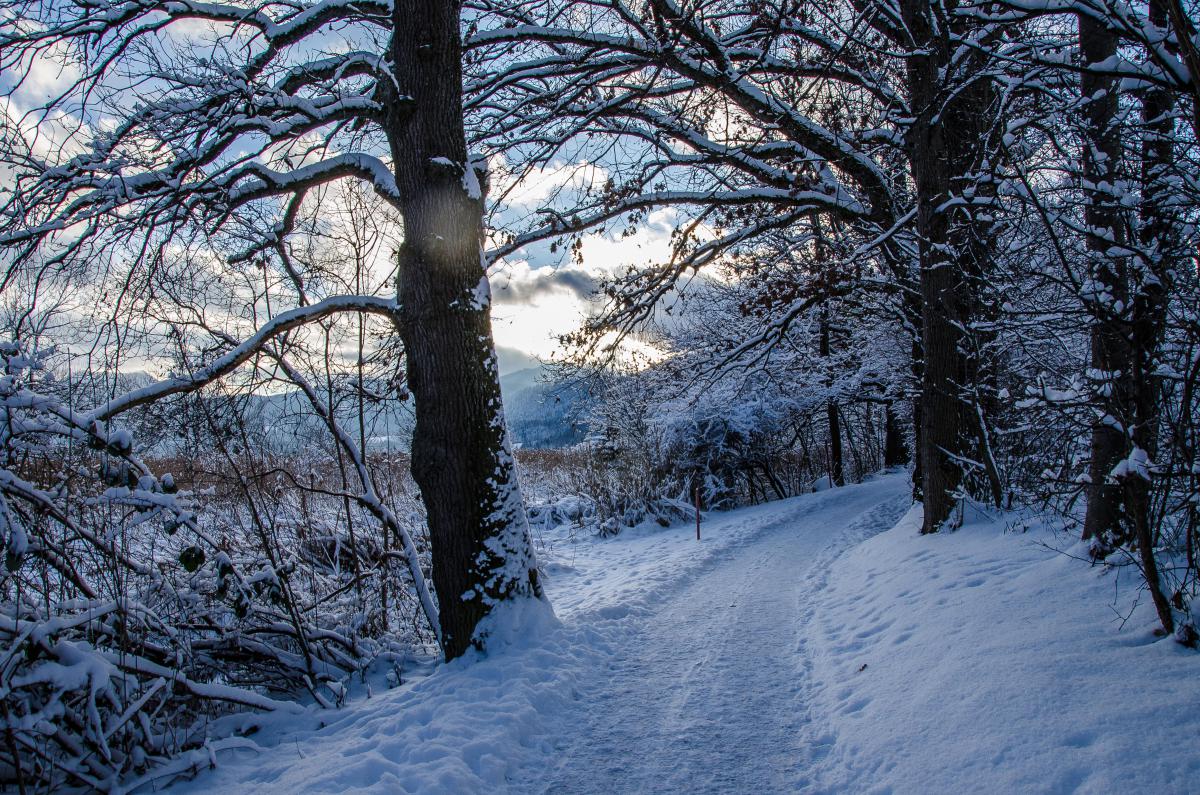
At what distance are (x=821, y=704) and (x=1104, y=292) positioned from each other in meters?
3.09

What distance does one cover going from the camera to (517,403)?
144875 mm

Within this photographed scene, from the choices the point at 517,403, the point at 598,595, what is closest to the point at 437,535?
the point at 598,595

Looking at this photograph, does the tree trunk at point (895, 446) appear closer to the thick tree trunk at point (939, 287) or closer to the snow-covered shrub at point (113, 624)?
the thick tree trunk at point (939, 287)

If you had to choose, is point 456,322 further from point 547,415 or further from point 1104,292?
point 547,415

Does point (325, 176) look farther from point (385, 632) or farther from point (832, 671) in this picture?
point (832, 671)

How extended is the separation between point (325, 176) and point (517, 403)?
141259mm

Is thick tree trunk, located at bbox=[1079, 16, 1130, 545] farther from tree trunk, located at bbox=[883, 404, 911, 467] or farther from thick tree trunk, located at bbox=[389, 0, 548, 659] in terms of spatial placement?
tree trunk, located at bbox=[883, 404, 911, 467]

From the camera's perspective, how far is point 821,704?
3.99m

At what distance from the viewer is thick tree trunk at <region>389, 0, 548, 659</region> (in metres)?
4.82

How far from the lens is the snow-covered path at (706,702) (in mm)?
3318

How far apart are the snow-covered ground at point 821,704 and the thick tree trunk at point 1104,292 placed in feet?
1.84

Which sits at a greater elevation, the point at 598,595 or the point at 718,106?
the point at 718,106

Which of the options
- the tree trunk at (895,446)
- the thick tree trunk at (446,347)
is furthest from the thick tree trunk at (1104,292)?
the tree trunk at (895,446)

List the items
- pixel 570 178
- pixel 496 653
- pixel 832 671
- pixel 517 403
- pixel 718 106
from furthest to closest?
1. pixel 517 403
2. pixel 570 178
3. pixel 718 106
4. pixel 496 653
5. pixel 832 671
